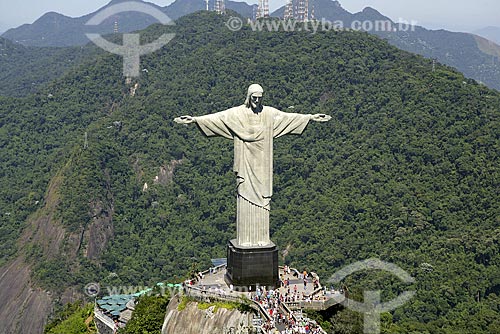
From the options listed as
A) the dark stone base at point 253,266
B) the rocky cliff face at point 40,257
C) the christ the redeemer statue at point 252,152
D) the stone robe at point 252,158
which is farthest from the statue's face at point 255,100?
the rocky cliff face at point 40,257

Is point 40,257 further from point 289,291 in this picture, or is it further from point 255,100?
point 255,100

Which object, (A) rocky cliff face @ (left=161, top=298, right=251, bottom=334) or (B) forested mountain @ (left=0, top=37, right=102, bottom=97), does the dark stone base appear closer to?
(A) rocky cliff face @ (left=161, top=298, right=251, bottom=334)

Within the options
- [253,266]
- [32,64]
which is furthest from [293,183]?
[32,64]

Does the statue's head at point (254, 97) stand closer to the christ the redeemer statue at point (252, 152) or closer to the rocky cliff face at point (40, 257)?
the christ the redeemer statue at point (252, 152)

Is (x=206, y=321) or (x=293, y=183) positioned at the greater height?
(x=206, y=321)

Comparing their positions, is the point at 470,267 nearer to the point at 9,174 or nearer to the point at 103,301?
the point at 103,301

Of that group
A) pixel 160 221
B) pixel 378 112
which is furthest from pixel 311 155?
pixel 160 221
